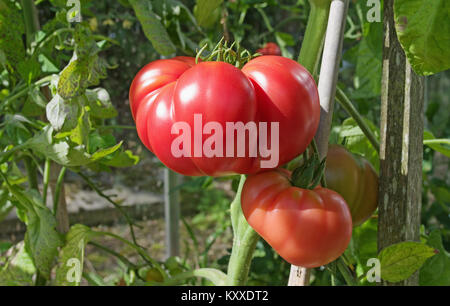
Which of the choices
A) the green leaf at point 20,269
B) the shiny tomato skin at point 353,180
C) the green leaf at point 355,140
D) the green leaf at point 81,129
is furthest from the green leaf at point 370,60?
the green leaf at point 20,269

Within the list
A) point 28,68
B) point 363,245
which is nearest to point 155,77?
point 28,68

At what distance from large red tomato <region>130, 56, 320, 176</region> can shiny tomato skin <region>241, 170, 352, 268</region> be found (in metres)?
0.03

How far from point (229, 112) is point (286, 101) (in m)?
0.05

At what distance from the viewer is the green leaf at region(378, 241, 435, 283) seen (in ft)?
1.71

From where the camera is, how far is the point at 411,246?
52 cm

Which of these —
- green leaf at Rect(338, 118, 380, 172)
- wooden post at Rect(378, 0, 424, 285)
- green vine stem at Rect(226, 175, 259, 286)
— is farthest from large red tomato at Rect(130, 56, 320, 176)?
green leaf at Rect(338, 118, 380, 172)

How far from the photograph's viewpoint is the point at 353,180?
518 mm

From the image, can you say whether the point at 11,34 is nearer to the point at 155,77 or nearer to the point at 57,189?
the point at 57,189

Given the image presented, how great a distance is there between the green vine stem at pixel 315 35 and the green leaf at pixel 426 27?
0.09 metres

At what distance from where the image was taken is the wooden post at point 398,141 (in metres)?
0.54

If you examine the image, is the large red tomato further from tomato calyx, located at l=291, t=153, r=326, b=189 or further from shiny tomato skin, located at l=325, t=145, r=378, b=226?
shiny tomato skin, located at l=325, t=145, r=378, b=226

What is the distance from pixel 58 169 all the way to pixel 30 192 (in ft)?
0.47
